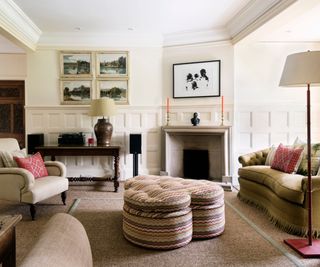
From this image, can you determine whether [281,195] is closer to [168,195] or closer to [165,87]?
[168,195]

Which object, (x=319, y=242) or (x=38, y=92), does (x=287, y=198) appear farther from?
(x=38, y=92)

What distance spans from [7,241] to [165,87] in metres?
4.51

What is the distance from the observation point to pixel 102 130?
5230 mm

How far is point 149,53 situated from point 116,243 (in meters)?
3.83

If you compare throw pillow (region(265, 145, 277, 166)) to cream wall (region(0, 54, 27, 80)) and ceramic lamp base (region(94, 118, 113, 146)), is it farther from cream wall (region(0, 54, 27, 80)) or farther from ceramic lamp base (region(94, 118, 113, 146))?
cream wall (region(0, 54, 27, 80))

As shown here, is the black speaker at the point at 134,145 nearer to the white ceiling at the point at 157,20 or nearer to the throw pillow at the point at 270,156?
the white ceiling at the point at 157,20

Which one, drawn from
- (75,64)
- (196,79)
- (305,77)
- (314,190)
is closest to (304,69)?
(305,77)

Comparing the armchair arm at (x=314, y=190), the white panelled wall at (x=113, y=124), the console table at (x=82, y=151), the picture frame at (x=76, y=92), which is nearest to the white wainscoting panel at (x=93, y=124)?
the white panelled wall at (x=113, y=124)

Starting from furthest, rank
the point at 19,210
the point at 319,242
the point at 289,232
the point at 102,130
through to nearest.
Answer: the point at 102,130 < the point at 19,210 < the point at 289,232 < the point at 319,242

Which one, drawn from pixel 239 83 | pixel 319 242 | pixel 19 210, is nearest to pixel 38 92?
pixel 19 210

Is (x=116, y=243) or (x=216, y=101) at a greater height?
(x=216, y=101)

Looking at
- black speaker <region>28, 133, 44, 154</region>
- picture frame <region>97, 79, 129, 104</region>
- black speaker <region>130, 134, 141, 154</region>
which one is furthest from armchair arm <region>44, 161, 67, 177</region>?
picture frame <region>97, 79, 129, 104</region>

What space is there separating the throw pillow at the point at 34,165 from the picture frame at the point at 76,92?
6.16ft

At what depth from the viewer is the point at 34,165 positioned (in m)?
3.90
